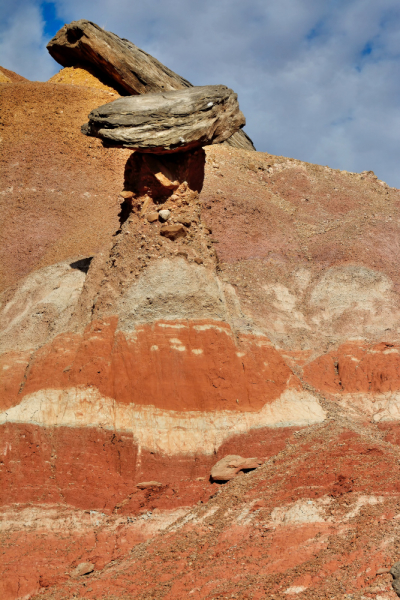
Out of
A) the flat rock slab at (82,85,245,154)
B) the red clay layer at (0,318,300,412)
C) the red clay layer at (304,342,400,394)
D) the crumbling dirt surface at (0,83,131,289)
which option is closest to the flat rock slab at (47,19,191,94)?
the crumbling dirt surface at (0,83,131,289)

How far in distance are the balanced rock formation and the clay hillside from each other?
0.05 metres

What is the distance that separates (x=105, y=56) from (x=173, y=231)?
2165 cm

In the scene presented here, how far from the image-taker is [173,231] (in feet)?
52.8

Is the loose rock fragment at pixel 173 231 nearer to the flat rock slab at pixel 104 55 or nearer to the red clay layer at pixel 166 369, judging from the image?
the red clay layer at pixel 166 369

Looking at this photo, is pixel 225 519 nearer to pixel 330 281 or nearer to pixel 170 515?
pixel 170 515

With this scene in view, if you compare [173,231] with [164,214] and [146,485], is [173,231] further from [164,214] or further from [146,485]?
[146,485]

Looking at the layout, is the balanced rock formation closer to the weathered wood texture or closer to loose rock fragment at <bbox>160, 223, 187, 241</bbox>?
loose rock fragment at <bbox>160, 223, 187, 241</bbox>

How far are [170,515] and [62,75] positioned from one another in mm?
29004

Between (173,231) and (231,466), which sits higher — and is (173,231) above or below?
above

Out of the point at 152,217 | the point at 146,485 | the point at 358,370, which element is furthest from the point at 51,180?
the point at 146,485

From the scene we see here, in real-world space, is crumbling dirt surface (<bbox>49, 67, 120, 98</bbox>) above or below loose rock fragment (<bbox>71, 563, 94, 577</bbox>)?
above

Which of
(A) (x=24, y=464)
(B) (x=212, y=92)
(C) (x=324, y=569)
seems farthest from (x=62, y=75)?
(C) (x=324, y=569)

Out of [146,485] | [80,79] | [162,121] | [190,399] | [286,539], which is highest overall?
[80,79]

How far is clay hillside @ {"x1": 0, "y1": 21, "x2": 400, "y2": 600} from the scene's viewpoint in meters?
10.2
